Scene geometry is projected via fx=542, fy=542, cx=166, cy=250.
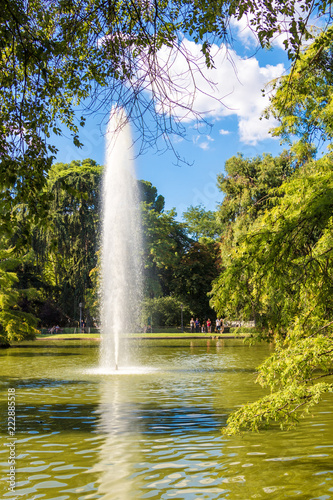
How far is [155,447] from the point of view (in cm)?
800

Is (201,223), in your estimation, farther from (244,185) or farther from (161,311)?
(244,185)

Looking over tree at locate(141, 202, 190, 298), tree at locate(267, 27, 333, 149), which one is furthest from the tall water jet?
tree at locate(141, 202, 190, 298)

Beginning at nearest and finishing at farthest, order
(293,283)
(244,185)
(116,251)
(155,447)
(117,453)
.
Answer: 1. (293,283)
2. (117,453)
3. (155,447)
4. (116,251)
5. (244,185)

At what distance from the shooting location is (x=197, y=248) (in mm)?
58281

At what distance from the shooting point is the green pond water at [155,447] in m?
6.15

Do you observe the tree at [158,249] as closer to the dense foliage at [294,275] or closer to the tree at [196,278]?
the tree at [196,278]

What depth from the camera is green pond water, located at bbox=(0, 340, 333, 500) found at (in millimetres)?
6152

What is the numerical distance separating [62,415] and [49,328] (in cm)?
4272

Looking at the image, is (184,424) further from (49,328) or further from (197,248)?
(197,248)

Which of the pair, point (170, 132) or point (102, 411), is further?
point (102, 411)

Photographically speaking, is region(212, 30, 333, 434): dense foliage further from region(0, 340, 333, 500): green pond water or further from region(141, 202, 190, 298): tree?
region(141, 202, 190, 298): tree

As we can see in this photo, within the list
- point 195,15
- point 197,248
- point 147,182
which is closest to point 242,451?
point 195,15

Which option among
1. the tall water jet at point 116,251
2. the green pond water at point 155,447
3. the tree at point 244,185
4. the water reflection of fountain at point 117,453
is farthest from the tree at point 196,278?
the water reflection of fountain at point 117,453

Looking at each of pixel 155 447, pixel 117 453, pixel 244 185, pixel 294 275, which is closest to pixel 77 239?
pixel 244 185
